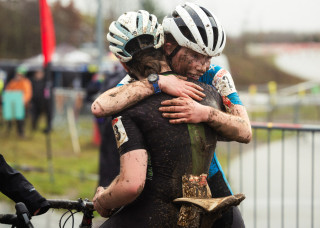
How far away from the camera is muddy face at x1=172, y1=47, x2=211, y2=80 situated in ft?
8.44

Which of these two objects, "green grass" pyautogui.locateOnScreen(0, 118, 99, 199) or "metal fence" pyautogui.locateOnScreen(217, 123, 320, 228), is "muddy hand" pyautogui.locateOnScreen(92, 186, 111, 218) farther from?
"green grass" pyautogui.locateOnScreen(0, 118, 99, 199)

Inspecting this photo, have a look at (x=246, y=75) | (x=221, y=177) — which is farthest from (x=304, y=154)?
(x=246, y=75)

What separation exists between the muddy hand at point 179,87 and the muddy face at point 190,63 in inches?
3.7

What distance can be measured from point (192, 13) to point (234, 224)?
3.65 ft

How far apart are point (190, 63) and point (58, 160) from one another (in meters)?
10.3

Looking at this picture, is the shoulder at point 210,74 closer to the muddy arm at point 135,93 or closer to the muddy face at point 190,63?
the muddy face at point 190,63

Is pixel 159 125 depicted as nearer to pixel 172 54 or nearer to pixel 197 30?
pixel 172 54

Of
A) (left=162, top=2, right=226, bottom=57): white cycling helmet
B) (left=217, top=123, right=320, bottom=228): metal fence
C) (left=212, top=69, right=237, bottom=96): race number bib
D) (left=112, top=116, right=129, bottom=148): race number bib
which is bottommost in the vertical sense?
(left=217, top=123, right=320, bottom=228): metal fence

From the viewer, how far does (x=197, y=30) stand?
249cm

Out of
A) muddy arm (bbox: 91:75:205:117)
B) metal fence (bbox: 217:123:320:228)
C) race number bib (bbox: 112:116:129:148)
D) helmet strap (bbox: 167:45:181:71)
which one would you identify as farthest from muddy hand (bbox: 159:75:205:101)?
metal fence (bbox: 217:123:320:228)

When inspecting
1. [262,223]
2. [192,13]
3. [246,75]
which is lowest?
[262,223]

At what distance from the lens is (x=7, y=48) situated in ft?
147

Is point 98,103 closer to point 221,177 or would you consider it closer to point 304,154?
point 221,177

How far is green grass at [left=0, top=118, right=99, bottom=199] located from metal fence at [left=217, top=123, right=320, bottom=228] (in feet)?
8.69
